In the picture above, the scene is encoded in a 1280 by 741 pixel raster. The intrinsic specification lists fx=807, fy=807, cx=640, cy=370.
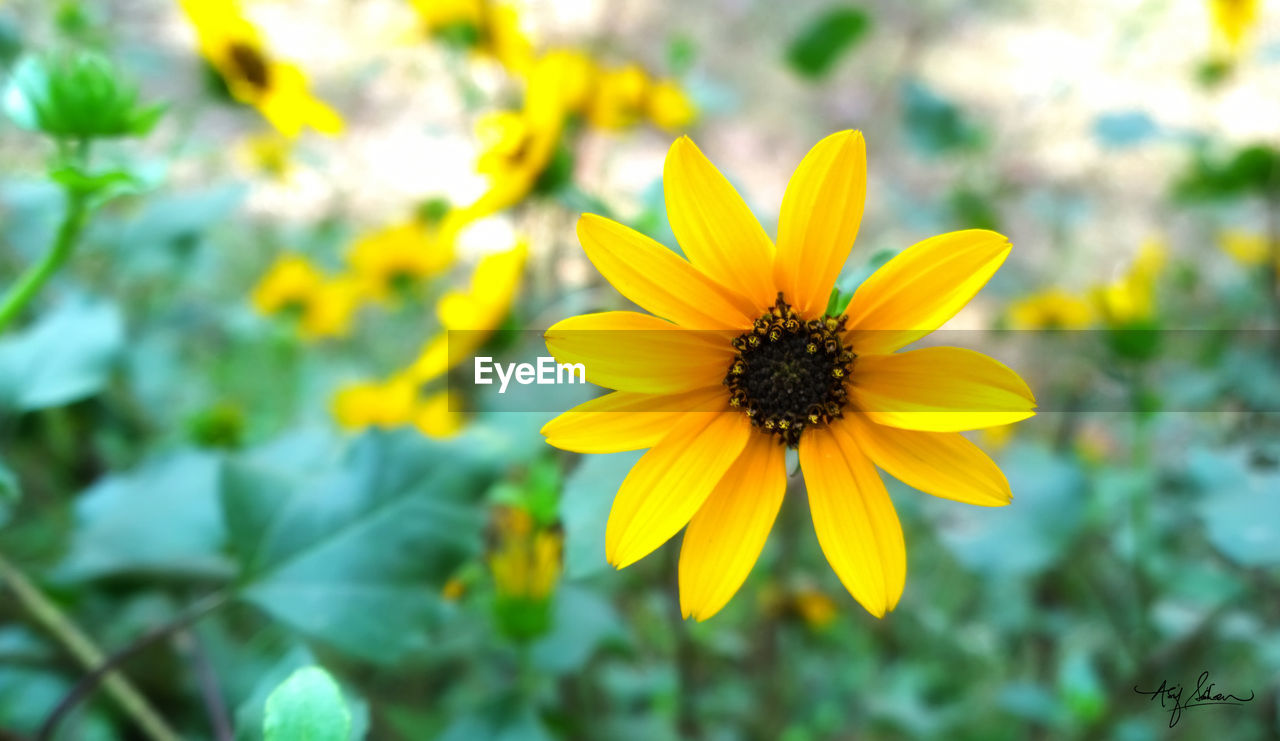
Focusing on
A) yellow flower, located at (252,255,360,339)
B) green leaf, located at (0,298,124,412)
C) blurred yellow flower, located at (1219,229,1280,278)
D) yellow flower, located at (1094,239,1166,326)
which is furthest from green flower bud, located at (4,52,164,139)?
blurred yellow flower, located at (1219,229,1280,278)

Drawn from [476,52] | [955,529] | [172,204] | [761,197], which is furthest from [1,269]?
[761,197]

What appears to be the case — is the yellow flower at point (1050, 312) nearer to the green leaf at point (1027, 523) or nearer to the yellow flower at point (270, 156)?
the green leaf at point (1027, 523)

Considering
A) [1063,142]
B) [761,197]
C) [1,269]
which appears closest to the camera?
[1,269]

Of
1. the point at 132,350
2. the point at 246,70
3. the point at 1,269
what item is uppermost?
the point at 246,70

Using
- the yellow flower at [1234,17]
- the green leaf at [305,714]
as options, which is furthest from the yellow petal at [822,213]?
the yellow flower at [1234,17]

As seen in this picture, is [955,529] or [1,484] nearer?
[1,484]

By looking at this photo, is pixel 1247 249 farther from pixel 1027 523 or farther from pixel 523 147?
pixel 523 147

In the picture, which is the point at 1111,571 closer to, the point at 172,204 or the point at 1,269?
the point at 172,204
